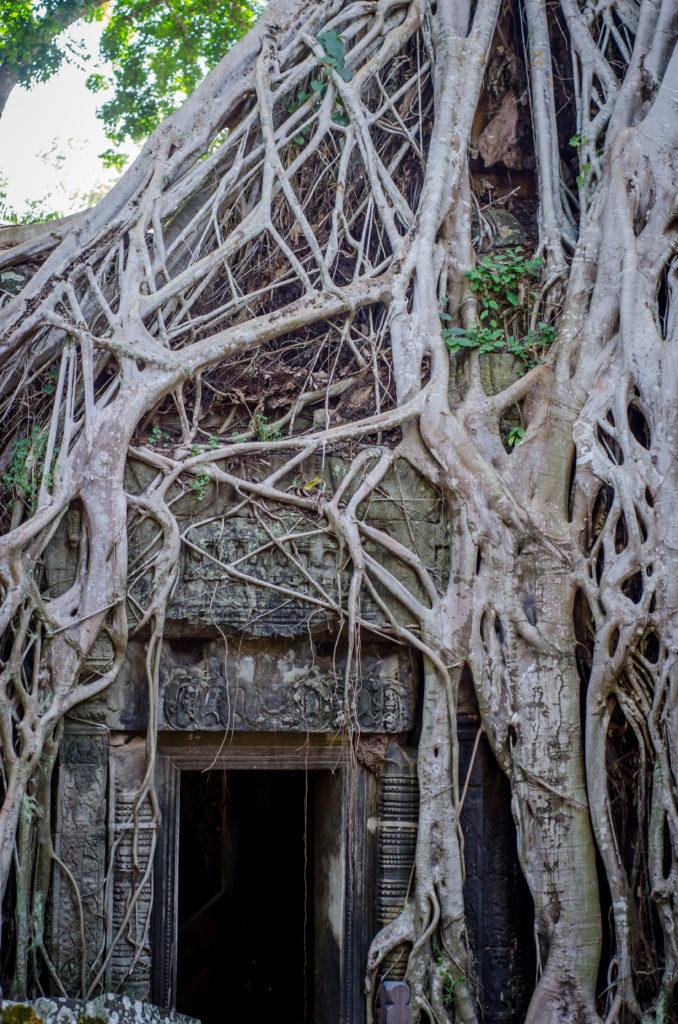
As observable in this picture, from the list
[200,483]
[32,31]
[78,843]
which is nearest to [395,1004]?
[78,843]

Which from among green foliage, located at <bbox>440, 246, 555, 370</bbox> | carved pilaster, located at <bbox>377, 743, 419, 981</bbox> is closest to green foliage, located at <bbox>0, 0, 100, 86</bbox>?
green foliage, located at <bbox>440, 246, 555, 370</bbox>

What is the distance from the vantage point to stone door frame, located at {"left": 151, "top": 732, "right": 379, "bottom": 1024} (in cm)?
353

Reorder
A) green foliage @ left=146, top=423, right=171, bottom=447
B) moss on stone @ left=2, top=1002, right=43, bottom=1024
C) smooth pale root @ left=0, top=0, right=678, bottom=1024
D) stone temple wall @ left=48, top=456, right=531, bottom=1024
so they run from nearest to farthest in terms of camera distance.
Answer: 1. moss on stone @ left=2, top=1002, right=43, bottom=1024
2. smooth pale root @ left=0, top=0, right=678, bottom=1024
3. stone temple wall @ left=48, top=456, right=531, bottom=1024
4. green foliage @ left=146, top=423, right=171, bottom=447

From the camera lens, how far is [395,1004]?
2.92 meters

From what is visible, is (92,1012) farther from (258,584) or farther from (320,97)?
(320,97)

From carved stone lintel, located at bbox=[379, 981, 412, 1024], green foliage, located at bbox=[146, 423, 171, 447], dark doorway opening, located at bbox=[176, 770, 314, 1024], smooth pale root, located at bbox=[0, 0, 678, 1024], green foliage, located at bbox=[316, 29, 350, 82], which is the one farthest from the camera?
dark doorway opening, located at bbox=[176, 770, 314, 1024]

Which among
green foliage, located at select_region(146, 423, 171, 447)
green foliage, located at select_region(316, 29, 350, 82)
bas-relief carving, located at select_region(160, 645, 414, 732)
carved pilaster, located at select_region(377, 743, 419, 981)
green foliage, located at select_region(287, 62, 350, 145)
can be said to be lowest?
carved pilaster, located at select_region(377, 743, 419, 981)

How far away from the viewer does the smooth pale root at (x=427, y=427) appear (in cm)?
330

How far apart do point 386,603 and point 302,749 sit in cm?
70

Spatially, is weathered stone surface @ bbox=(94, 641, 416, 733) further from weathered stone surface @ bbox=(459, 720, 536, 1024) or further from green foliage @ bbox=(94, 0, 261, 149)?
green foliage @ bbox=(94, 0, 261, 149)

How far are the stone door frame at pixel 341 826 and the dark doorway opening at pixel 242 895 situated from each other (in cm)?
118

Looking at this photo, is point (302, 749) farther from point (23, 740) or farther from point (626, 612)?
point (626, 612)

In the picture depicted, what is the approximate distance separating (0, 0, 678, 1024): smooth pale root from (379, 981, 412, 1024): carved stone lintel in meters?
0.40

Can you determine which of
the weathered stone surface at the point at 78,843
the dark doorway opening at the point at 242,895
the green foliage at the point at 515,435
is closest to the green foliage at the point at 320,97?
the green foliage at the point at 515,435
